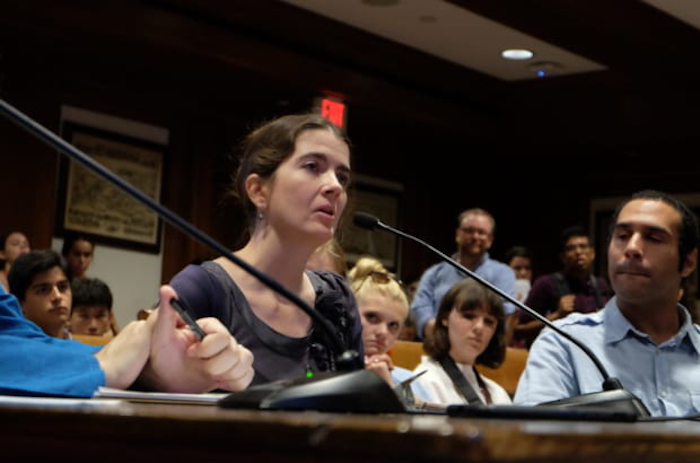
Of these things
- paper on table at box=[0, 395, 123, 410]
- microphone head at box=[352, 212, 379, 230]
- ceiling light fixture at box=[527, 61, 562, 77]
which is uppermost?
ceiling light fixture at box=[527, 61, 562, 77]

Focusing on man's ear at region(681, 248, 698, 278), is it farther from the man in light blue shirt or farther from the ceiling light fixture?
the ceiling light fixture

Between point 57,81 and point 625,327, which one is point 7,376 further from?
point 57,81

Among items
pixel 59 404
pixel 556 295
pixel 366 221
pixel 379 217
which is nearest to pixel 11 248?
pixel 556 295

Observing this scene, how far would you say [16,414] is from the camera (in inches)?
30.5

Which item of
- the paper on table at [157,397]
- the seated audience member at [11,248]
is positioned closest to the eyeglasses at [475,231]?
the seated audience member at [11,248]

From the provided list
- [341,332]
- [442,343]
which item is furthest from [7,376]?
[442,343]

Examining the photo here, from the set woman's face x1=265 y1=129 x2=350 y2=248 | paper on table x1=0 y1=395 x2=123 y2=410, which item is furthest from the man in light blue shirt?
paper on table x1=0 y1=395 x2=123 y2=410

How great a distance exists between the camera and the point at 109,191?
783cm

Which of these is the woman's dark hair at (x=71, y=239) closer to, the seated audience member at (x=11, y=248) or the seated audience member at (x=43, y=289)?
the seated audience member at (x=11, y=248)

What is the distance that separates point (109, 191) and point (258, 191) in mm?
5942

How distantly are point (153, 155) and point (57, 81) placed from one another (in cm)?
100

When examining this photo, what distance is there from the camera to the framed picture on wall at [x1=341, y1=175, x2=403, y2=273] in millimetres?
9820

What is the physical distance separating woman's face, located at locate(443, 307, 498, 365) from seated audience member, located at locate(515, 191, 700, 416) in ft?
4.96

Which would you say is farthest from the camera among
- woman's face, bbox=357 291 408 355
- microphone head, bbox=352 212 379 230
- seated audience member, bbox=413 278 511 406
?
seated audience member, bbox=413 278 511 406
